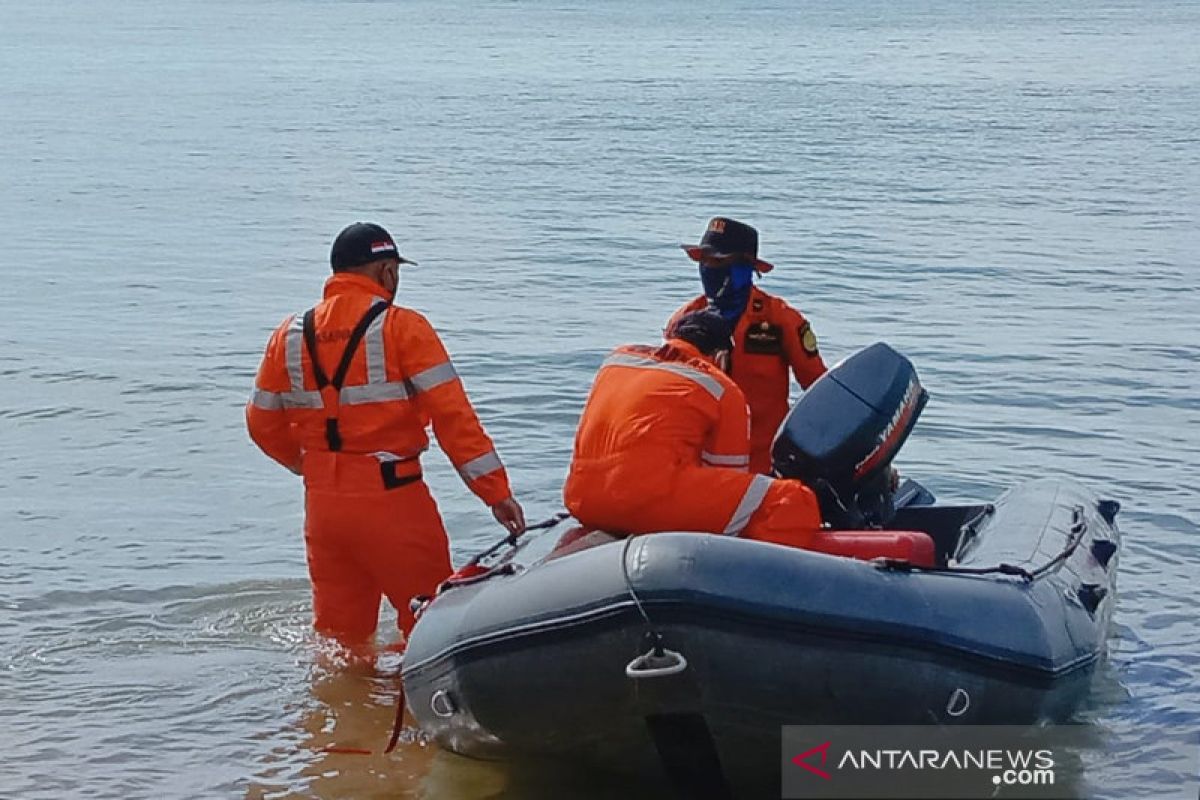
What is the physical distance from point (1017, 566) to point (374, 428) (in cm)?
195

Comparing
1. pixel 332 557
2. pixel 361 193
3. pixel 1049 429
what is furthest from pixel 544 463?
pixel 361 193

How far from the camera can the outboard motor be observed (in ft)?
19.5

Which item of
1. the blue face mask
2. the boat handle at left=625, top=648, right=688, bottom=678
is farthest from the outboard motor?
the boat handle at left=625, top=648, right=688, bottom=678

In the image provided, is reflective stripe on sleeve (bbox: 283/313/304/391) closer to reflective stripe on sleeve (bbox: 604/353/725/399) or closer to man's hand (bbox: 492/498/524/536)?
man's hand (bbox: 492/498/524/536)

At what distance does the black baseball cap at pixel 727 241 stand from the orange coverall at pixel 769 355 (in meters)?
0.16

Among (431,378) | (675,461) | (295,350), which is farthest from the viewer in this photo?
(295,350)

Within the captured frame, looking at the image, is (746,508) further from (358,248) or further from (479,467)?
(358,248)

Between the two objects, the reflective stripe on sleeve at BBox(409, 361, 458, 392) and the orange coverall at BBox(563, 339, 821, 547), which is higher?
the reflective stripe on sleeve at BBox(409, 361, 458, 392)

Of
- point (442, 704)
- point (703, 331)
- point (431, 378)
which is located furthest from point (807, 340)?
point (442, 704)

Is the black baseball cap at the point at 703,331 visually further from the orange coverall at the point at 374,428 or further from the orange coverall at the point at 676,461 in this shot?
the orange coverall at the point at 374,428

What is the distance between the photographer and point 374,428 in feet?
19.0

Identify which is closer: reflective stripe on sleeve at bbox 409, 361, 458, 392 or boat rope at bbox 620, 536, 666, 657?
boat rope at bbox 620, 536, 666, 657

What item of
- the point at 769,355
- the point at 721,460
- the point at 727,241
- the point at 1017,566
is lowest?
the point at 1017,566

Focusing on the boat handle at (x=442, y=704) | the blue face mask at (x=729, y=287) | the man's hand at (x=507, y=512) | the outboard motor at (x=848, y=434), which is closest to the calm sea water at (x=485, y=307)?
the boat handle at (x=442, y=704)
